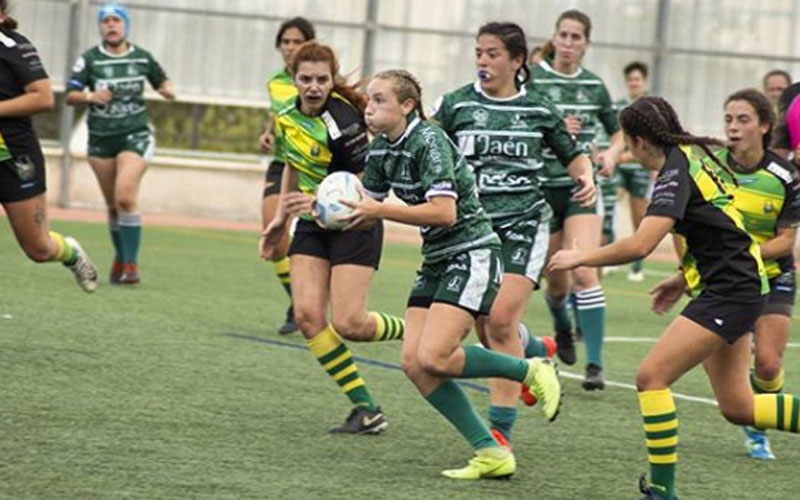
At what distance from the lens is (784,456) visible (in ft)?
27.5

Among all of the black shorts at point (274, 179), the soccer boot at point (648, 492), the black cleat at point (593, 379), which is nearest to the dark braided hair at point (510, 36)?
the soccer boot at point (648, 492)

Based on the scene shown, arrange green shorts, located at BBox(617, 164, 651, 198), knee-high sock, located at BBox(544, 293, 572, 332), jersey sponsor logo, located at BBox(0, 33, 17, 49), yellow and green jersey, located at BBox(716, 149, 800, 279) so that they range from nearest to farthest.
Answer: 1. yellow and green jersey, located at BBox(716, 149, 800, 279)
2. jersey sponsor logo, located at BBox(0, 33, 17, 49)
3. knee-high sock, located at BBox(544, 293, 572, 332)
4. green shorts, located at BBox(617, 164, 651, 198)

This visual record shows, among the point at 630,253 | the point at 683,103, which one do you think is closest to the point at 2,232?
the point at 683,103

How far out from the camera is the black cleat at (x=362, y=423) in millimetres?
8211

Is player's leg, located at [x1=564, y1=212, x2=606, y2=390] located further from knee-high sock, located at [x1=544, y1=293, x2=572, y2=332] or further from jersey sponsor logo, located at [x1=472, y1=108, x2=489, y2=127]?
jersey sponsor logo, located at [x1=472, y1=108, x2=489, y2=127]

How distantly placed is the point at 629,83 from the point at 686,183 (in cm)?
1074

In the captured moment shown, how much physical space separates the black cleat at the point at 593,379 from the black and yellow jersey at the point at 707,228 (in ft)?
9.81

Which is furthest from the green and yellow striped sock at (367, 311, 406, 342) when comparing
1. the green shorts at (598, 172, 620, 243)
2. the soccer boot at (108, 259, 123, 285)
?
the soccer boot at (108, 259, 123, 285)

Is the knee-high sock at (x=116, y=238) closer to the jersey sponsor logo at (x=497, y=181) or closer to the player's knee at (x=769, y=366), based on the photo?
the jersey sponsor logo at (x=497, y=181)

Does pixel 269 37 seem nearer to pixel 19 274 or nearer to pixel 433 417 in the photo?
pixel 19 274

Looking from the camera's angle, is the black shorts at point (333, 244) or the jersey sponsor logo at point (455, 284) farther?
the black shorts at point (333, 244)

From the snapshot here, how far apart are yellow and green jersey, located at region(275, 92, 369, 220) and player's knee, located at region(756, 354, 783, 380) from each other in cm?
212

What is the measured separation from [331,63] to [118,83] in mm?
6364

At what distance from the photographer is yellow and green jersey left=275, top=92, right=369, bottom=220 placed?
868cm
